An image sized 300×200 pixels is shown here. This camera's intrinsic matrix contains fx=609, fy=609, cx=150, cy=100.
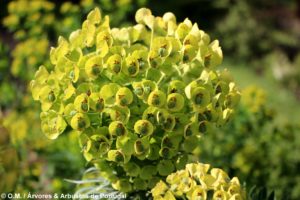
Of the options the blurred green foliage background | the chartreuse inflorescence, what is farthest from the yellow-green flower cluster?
the blurred green foliage background

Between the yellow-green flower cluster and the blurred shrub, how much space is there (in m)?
1.15

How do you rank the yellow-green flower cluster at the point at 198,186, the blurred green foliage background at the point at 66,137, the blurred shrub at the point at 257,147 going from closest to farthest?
the yellow-green flower cluster at the point at 198,186 < the blurred green foliage background at the point at 66,137 < the blurred shrub at the point at 257,147

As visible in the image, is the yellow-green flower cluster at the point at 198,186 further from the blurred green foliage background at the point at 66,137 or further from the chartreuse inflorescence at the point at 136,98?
the blurred green foliage background at the point at 66,137

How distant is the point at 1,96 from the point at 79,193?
1.42 metres

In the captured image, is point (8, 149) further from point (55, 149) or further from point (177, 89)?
point (55, 149)

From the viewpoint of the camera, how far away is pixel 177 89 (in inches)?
60.5

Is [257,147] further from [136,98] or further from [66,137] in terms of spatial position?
[136,98]

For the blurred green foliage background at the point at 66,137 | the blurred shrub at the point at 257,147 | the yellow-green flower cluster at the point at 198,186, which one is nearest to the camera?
the yellow-green flower cluster at the point at 198,186

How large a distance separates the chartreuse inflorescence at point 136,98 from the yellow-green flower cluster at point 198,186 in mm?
76

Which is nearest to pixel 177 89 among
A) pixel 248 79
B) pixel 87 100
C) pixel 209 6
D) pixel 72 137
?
pixel 87 100

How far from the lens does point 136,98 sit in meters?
1.54

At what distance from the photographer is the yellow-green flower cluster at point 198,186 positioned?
4.73 ft

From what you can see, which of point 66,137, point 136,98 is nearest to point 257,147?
point 66,137

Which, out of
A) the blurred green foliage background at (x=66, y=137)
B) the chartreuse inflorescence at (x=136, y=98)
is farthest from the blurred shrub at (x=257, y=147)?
the chartreuse inflorescence at (x=136, y=98)
